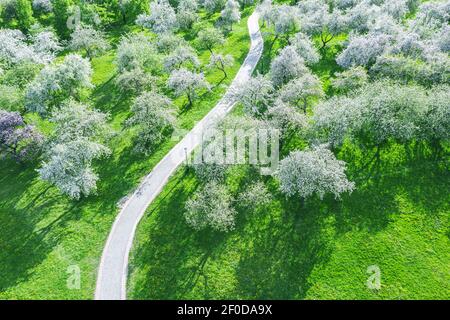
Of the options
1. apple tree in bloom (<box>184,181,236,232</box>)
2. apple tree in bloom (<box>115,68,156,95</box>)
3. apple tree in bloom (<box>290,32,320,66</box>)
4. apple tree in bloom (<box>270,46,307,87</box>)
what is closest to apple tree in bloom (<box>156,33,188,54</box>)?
apple tree in bloom (<box>115,68,156,95</box>)

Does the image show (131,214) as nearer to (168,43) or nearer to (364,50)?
(168,43)

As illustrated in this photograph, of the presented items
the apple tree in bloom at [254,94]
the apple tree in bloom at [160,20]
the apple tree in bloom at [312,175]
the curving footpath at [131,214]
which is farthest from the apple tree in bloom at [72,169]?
the apple tree in bloom at [160,20]

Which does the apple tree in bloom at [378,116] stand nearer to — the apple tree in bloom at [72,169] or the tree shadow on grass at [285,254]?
the tree shadow on grass at [285,254]

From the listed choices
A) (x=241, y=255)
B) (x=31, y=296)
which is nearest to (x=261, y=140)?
(x=241, y=255)

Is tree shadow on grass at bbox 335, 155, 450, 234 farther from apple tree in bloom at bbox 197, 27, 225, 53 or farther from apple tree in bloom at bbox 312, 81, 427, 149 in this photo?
apple tree in bloom at bbox 197, 27, 225, 53

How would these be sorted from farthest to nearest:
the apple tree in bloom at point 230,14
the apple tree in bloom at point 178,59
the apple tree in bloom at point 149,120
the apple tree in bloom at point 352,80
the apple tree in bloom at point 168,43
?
the apple tree in bloom at point 230,14 → the apple tree in bloom at point 168,43 → the apple tree in bloom at point 178,59 → the apple tree in bloom at point 352,80 → the apple tree in bloom at point 149,120

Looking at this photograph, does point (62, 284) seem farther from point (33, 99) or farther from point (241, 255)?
point (33, 99)
